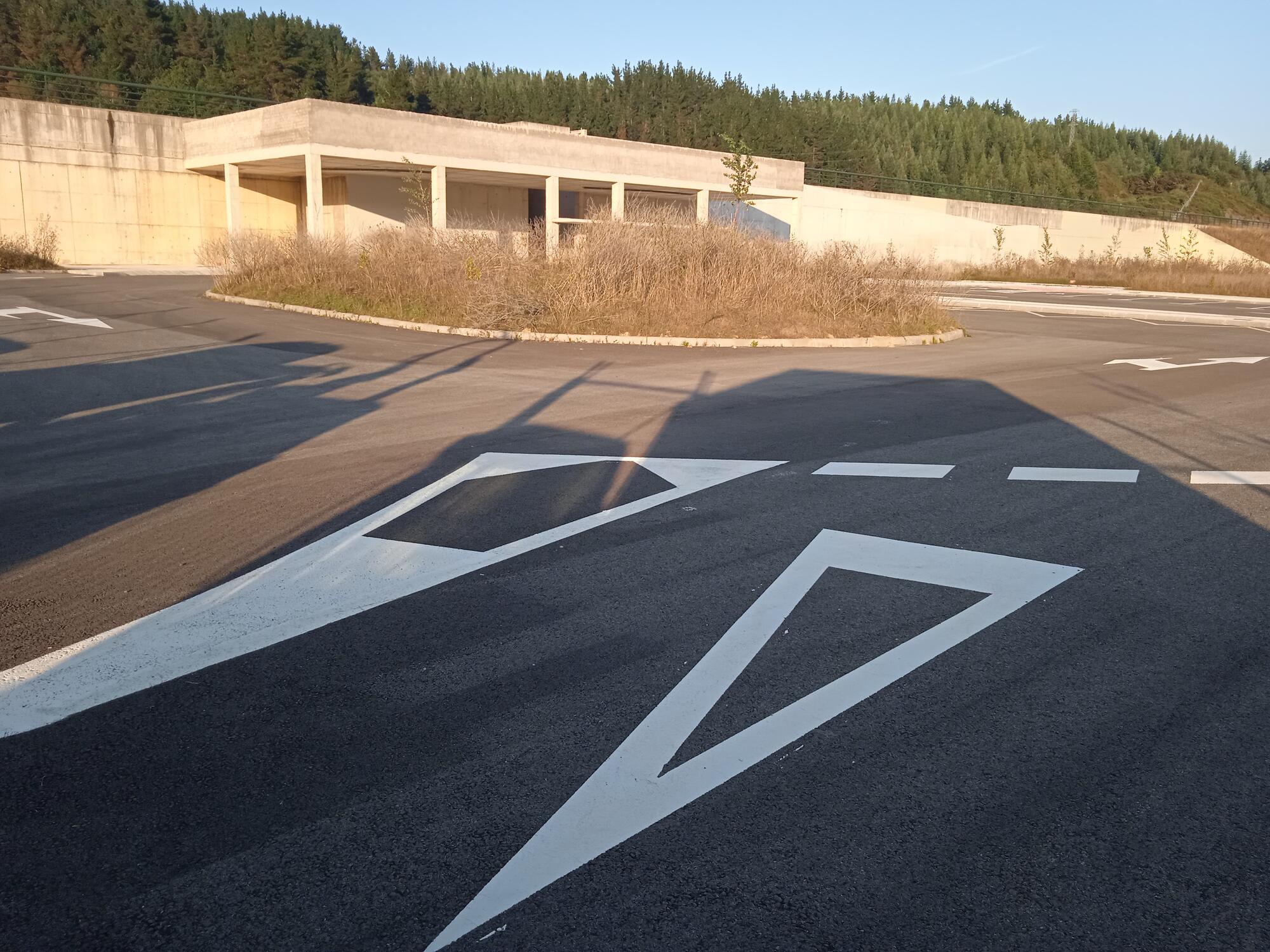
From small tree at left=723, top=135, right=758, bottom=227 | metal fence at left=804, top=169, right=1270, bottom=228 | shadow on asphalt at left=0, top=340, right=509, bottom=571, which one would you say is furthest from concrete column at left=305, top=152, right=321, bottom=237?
metal fence at left=804, top=169, right=1270, bottom=228

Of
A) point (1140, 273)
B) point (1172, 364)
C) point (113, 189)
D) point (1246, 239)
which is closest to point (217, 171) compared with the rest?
point (113, 189)

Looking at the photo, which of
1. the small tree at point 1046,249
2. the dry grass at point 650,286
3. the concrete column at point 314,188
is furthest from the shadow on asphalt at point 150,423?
the small tree at point 1046,249

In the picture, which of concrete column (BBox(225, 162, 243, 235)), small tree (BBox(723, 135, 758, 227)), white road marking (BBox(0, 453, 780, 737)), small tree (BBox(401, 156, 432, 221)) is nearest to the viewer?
white road marking (BBox(0, 453, 780, 737))

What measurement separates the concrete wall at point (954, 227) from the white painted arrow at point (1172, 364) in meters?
29.4

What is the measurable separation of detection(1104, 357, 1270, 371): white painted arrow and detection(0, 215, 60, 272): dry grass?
31.3 m

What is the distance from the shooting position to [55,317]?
738 inches

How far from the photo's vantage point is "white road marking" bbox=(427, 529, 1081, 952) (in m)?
2.96

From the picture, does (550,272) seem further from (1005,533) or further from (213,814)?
(213,814)

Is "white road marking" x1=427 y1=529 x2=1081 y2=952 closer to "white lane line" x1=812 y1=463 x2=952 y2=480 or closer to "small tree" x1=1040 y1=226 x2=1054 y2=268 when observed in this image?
"white lane line" x1=812 y1=463 x2=952 y2=480

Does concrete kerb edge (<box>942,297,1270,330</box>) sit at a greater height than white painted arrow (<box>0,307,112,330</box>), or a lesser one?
greater

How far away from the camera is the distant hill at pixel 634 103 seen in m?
61.8

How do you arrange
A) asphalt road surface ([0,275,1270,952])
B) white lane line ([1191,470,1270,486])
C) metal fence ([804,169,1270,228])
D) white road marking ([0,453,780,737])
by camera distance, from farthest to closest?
metal fence ([804,169,1270,228]) → white lane line ([1191,470,1270,486]) → white road marking ([0,453,780,737]) → asphalt road surface ([0,275,1270,952])

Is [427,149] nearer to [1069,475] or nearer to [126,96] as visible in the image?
[126,96]

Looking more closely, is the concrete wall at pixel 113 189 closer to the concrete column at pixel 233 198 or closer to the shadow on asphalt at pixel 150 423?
the concrete column at pixel 233 198
